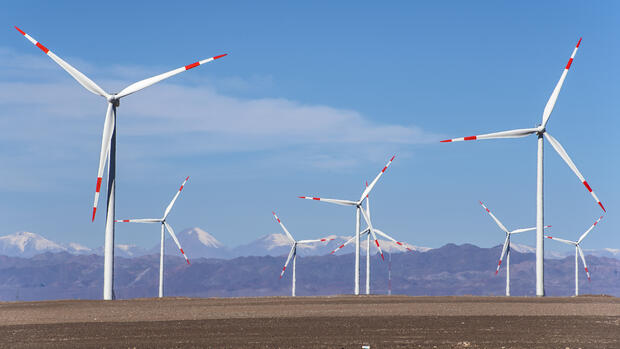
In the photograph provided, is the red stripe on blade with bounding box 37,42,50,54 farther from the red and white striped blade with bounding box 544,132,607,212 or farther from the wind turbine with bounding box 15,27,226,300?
the red and white striped blade with bounding box 544,132,607,212

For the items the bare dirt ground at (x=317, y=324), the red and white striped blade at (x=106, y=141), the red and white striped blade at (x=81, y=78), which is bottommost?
the bare dirt ground at (x=317, y=324)

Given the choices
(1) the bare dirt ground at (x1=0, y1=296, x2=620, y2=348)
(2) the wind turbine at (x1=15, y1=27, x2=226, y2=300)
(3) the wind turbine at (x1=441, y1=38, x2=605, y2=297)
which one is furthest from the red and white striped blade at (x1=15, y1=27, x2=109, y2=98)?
(3) the wind turbine at (x1=441, y1=38, x2=605, y2=297)

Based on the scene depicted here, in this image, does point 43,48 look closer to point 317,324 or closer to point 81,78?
point 81,78

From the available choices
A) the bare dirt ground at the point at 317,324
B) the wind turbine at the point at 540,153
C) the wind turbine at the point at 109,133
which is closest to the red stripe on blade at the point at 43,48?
the wind turbine at the point at 109,133

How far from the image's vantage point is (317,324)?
61781 millimetres

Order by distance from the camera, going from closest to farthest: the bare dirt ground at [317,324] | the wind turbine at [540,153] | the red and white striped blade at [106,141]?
the bare dirt ground at [317,324] < the red and white striped blade at [106,141] < the wind turbine at [540,153]

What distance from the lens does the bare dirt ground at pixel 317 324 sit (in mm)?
50969

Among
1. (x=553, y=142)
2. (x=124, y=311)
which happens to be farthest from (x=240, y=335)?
(x=553, y=142)

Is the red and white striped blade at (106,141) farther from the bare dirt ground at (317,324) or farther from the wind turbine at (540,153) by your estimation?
the wind turbine at (540,153)

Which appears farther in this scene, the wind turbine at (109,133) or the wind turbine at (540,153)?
the wind turbine at (540,153)

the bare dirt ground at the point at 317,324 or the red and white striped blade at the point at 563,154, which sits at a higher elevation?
the red and white striped blade at the point at 563,154

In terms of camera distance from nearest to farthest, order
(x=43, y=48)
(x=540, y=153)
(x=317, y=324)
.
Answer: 1. (x=317, y=324)
2. (x=43, y=48)
3. (x=540, y=153)

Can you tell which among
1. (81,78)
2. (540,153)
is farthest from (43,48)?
(540,153)

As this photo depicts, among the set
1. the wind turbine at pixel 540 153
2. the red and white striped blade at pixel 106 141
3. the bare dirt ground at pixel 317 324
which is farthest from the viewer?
the wind turbine at pixel 540 153
